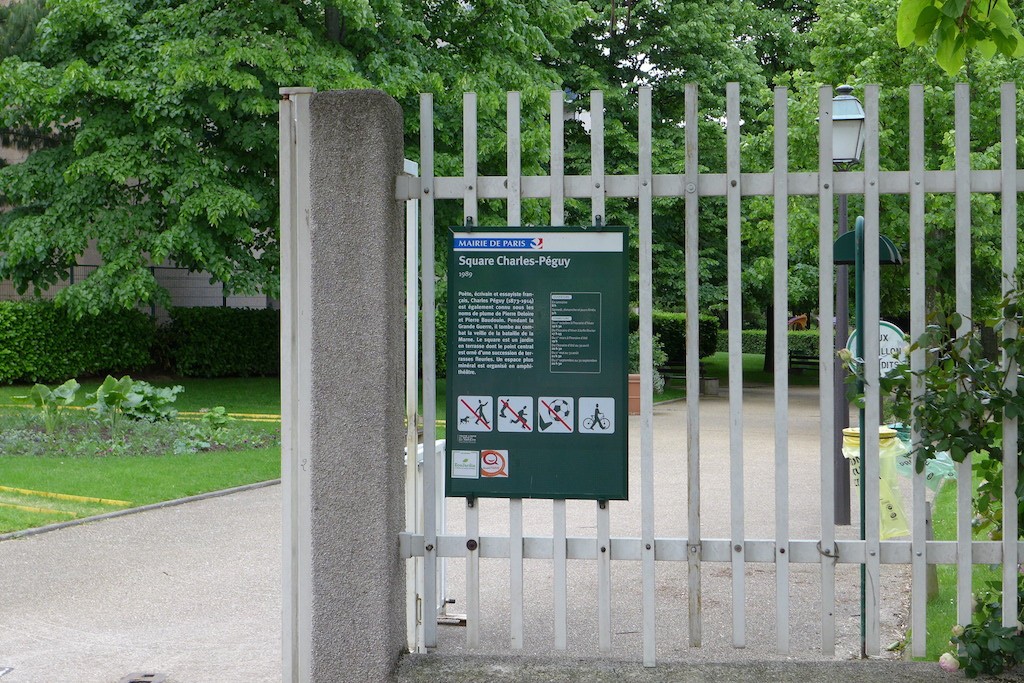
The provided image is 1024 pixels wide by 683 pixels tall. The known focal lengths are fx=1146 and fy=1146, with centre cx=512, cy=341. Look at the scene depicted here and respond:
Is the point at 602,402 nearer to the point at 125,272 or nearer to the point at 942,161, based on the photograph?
the point at 942,161

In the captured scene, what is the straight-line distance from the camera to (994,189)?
4.21 meters

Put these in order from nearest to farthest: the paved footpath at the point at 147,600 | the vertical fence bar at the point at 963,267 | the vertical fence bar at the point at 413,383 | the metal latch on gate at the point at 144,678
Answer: the vertical fence bar at the point at 963,267 → the vertical fence bar at the point at 413,383 → the metal latch on gate at the point at 144,678 → the paved footpath at the point at 147,600

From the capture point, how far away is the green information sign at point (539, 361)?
172 inches

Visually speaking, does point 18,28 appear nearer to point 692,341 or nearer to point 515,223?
point 515,223

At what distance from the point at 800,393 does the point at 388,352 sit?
23.5m

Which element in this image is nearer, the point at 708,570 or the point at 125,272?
the point at 708,570

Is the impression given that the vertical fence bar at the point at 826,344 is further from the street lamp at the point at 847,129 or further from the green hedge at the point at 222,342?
the green hedge at the point at 222,342

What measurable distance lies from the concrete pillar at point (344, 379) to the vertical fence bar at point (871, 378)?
1.78 m

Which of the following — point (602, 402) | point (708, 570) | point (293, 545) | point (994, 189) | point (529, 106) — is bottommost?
point (708, 570)

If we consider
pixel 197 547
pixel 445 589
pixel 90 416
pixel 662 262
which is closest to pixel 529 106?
pixel 662 262

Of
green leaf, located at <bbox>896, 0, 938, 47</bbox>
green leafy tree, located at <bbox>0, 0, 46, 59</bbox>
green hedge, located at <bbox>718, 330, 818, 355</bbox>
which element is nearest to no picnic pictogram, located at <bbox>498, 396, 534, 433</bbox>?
green leaf, located at <bbox>896, 0, 938, 47</bbox>

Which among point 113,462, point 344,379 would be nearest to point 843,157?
point 344,379

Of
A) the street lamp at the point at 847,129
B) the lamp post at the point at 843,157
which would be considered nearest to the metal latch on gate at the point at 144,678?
the lamp post at the point at 843,157

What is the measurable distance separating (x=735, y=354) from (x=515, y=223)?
3.16 ft
